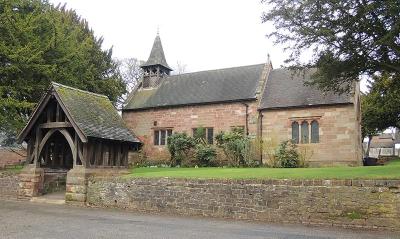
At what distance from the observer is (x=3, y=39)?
73.3 feet

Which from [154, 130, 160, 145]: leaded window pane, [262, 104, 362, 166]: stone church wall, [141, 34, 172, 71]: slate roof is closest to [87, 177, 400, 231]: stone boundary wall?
[262, 104, 362, 166]: stone church wall

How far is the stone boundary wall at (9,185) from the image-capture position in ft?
59.8

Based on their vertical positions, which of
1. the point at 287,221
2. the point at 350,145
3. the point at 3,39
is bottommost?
the point at 287,221

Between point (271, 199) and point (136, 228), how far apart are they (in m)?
4.47

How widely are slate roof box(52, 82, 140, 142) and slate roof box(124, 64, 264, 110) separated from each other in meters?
10.3

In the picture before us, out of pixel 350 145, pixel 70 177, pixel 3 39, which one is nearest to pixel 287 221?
pixel 70 177

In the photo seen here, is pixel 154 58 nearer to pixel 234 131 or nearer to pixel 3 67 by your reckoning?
pixel 234 131

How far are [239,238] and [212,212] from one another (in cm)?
412

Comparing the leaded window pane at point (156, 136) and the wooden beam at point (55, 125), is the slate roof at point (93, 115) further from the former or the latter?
the leaded window pane at point (156, 136)

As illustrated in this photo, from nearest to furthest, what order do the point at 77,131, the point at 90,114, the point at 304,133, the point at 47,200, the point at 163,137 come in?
the point at 77,131 < the point at 47,200 < the point at 90,114 < the point at 304,133 < the point at 163,137

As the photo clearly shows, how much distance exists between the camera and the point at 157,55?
117 feet

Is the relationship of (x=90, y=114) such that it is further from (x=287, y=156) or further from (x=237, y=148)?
(x=287, y=156)

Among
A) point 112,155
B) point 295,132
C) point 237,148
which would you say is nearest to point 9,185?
point 112,155

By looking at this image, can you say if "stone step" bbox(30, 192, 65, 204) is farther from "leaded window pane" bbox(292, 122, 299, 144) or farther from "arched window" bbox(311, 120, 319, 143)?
"arched window" bbox(311, 120, 319, 143)
